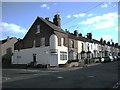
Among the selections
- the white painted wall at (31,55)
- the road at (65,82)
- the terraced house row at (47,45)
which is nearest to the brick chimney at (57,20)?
the terraced house row at (47,45)

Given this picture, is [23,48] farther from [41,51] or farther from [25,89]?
[25,89]

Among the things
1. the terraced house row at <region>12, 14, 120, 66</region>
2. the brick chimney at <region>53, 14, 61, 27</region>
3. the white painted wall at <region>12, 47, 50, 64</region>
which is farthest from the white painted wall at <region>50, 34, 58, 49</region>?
the brick chimney at <region>53, 14, 61, 27</region>

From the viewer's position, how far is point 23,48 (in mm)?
57156

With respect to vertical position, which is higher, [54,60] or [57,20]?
[57,20]

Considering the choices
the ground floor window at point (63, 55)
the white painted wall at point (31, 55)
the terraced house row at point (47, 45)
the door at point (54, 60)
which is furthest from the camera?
the ground floor window at point (63, 55)

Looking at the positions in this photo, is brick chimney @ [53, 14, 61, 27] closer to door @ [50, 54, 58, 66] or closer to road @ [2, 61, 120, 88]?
door @ [50, 54, 58, 66]

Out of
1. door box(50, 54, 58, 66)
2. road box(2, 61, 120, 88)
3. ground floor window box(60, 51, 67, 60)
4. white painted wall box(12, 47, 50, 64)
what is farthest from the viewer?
ground floor window box(60, 51, 67, 60)

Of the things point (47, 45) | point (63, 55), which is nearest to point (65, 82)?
point (47, 45)

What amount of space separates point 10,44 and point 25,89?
59582 millimetres

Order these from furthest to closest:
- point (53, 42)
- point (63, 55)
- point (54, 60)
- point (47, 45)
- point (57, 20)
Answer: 1. point (57, 20)
2. point (63, 55)
3. point (47, 45)
4. point (53, 42)
5. point (54, 60)

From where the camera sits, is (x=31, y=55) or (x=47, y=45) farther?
(x=31, y=55)

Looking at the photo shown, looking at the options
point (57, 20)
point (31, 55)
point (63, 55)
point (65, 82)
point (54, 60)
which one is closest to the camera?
point (65, 82)

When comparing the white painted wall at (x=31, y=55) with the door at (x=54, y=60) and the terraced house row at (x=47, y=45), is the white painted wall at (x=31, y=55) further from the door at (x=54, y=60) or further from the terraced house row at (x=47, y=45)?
the door at (x=54, y=60)

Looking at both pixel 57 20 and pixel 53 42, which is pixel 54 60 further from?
pixel 57 20
